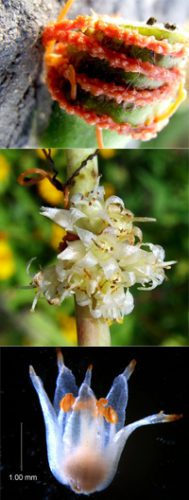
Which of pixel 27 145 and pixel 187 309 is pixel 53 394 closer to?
pixel 27 145

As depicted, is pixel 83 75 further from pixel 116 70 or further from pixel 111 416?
pixel 111 416

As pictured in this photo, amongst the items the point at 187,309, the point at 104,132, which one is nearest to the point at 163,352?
the point at 104,132

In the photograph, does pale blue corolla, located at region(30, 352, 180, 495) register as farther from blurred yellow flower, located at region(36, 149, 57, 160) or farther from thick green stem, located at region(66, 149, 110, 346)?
blurred yellow flower, located at region(36, 149, 57, 160)

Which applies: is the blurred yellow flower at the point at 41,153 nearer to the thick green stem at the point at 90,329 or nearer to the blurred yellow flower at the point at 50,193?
the blurred yellow flower at the point at 50,193

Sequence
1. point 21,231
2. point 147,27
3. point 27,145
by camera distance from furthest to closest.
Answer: point 21,231, point 27,145, point 147,27

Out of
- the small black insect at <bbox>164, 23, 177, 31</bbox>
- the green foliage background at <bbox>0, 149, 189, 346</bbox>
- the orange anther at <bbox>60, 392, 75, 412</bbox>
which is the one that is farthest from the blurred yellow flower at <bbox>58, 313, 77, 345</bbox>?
the small black insect at <bbox>164, 23, 177, 31</bbox>

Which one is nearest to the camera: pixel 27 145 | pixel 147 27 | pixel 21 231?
pixel 147 27

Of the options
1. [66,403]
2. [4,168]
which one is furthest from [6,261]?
[66,403]
